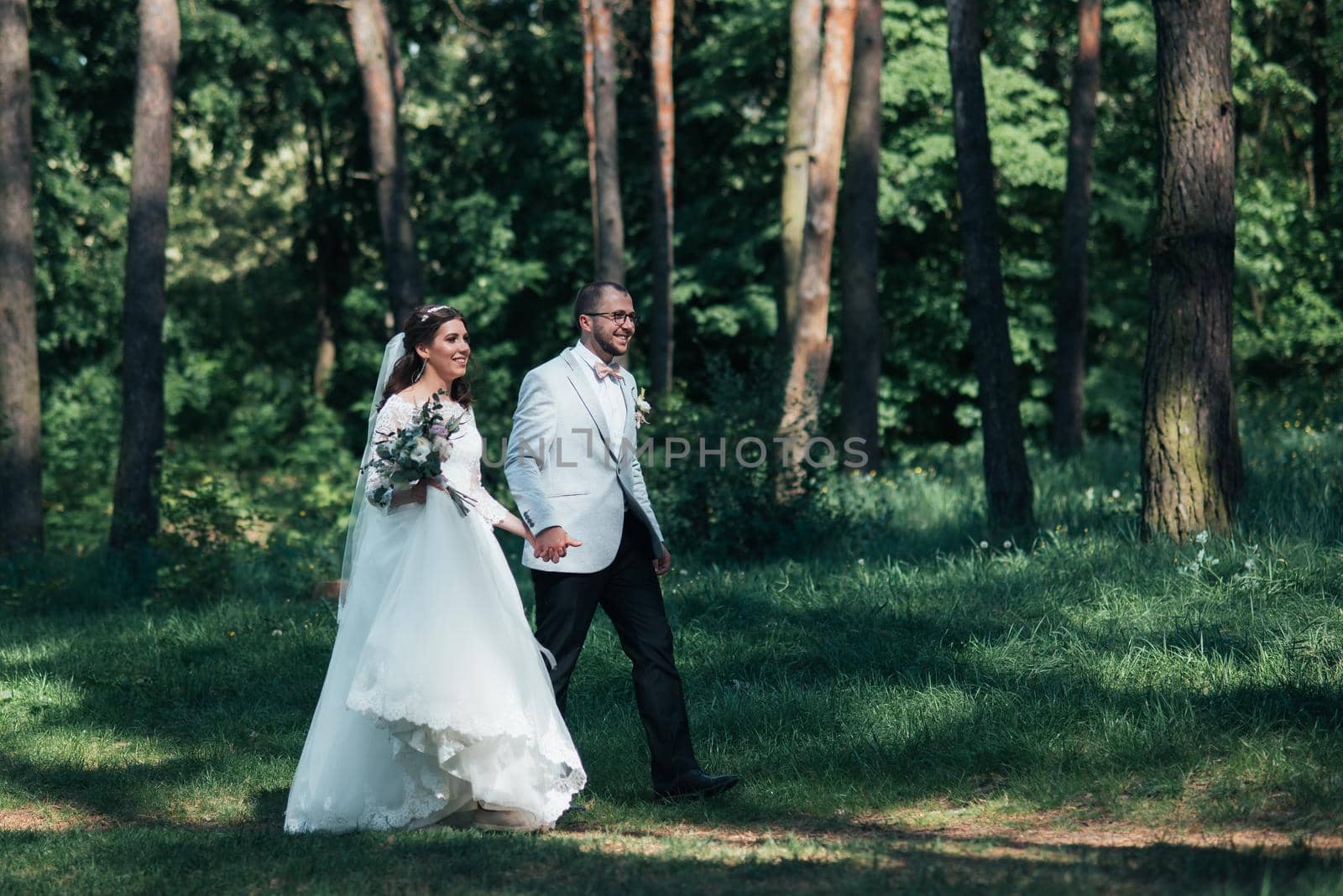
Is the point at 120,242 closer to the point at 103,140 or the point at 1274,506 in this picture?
the point at 103,140

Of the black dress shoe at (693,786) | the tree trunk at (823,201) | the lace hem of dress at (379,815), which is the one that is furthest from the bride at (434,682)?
the tree trunk at (823,201)

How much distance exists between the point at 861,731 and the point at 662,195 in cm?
1619

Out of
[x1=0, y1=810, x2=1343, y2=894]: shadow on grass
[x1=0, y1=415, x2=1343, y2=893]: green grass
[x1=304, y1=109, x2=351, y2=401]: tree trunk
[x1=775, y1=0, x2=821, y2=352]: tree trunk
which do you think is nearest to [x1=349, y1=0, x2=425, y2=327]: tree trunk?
[x1=775, y1=0, x2=821, y2=352]: tree trunk

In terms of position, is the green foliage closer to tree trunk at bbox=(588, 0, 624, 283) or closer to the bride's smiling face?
tree trunk at bbox=(588, 0, 624, 283)

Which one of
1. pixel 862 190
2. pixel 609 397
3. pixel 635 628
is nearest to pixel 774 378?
pixel 862 190

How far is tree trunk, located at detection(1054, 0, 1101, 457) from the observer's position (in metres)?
20.0

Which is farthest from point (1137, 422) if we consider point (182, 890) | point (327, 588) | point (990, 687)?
point (182, 890)

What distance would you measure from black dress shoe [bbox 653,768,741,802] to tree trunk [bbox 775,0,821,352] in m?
11.1

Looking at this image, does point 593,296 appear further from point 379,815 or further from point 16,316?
point 16,316

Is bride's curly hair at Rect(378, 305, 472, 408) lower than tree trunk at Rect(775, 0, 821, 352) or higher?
lower

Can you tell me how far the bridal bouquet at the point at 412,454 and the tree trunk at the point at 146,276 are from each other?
10036 mm

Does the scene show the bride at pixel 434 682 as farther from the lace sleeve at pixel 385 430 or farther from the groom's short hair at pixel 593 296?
the groom's short hair at pixel 593 296

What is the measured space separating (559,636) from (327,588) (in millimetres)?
6556

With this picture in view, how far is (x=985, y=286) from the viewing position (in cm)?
1162
